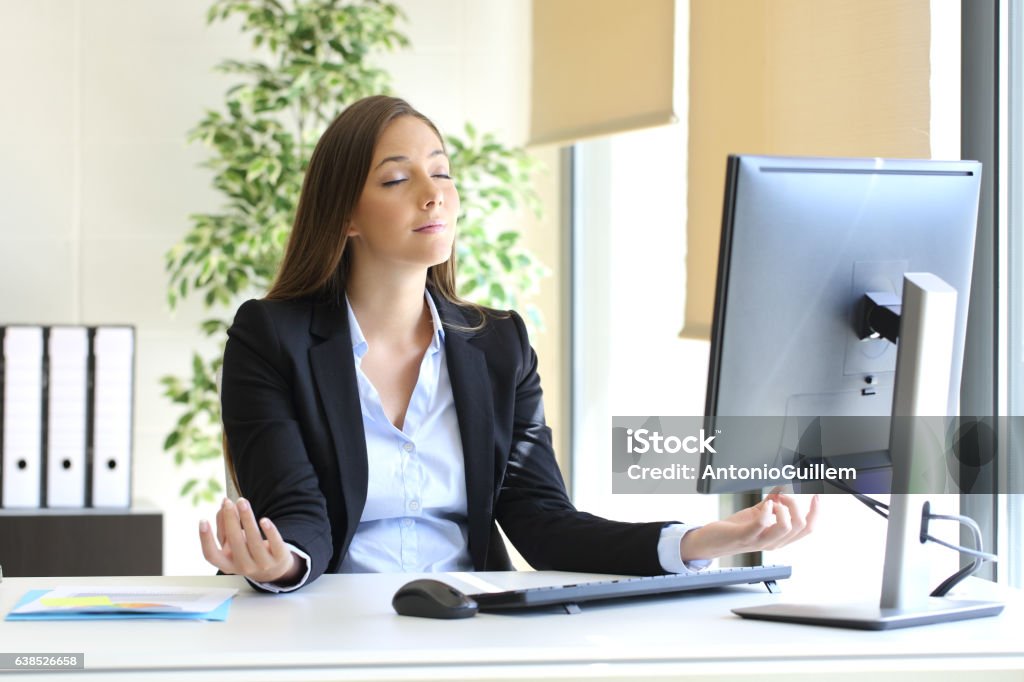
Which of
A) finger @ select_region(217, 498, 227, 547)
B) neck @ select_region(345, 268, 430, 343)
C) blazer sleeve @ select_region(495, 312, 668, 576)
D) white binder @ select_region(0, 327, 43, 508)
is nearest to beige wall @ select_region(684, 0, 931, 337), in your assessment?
blazer sleeve @ select_region(495, 312, 668, 576)

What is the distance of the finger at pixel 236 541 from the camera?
127cm

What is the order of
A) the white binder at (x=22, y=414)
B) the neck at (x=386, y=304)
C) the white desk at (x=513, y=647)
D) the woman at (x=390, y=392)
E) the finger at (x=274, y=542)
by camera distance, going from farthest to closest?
1. the white binder at (x=22, y=414)
2. the neck at (x=386, y=304)
3. the woman at (x=390, y=392)
4. the finger at (x=274, y=542)
5. the white desk at (x=513, y=647)

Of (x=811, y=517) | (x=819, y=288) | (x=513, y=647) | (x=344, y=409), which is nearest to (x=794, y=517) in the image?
(x=811, y=517)

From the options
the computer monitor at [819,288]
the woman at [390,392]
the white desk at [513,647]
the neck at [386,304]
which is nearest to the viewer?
the white desk at [513,647]

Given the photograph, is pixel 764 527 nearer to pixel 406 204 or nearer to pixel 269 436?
pixel 269 436

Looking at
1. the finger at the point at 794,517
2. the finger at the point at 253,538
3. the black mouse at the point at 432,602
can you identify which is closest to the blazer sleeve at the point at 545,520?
the finger at the point at 794,517

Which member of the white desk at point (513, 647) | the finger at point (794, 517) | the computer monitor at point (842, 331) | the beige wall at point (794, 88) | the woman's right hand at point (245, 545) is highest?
the beige wall at point (794, 88)

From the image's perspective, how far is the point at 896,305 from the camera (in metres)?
1.24

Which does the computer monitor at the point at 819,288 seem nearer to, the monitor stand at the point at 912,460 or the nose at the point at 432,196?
the monitor stand at the point at 912,460

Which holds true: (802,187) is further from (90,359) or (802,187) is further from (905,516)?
(90,359)

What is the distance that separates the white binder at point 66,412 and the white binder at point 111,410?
0.03 meters

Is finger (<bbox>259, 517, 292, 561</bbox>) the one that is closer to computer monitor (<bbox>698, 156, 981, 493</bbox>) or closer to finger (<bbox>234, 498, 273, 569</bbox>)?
finger (<bbox>234, 498, 273, 569</bbox>)

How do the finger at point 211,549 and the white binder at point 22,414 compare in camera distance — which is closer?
the finger at point 211,549

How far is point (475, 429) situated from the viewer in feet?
5.98
